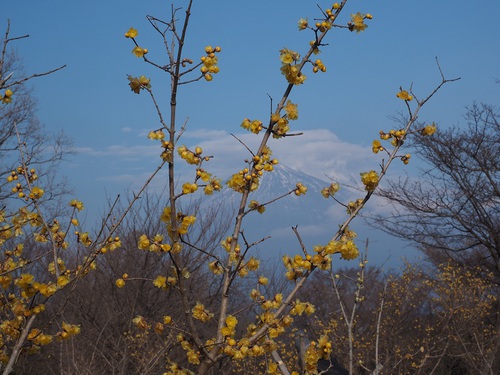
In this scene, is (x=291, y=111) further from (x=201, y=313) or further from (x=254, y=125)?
(x=201, y=313)

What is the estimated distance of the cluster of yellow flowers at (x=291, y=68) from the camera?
2.43 meters

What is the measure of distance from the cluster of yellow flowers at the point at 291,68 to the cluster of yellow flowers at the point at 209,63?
0.28 metres

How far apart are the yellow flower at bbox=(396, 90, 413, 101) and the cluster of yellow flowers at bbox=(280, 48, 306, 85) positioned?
2.28 ft

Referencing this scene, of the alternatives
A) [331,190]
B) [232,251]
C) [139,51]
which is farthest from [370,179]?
[139,51]

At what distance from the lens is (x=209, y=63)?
239 centimetres

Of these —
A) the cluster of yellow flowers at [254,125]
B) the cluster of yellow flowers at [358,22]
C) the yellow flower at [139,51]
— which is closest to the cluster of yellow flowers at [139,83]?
the yellow flower at [139,51]

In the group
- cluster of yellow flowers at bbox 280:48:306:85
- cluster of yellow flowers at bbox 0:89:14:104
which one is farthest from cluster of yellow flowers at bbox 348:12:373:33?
cluster of yellow flowers at bbox 0:89:14:104

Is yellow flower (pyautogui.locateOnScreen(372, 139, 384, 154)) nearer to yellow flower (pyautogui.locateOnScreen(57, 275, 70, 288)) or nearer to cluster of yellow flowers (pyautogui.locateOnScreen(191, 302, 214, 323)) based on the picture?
cluster of yellow flowers (pyautogui.locateOnScreen(191, 302, 214, 323))

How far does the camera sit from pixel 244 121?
2504 millimetres

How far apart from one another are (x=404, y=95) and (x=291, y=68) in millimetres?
774

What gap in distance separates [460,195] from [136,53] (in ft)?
37.0

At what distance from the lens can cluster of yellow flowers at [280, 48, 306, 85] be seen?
243cm

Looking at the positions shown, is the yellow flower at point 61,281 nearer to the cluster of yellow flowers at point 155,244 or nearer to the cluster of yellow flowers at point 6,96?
the cluster of yellow flowers at point 155,244

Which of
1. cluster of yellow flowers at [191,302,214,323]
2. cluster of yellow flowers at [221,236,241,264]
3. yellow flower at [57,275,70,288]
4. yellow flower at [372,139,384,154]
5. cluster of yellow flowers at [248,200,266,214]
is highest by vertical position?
yellow flower at [372,139,384,154]
